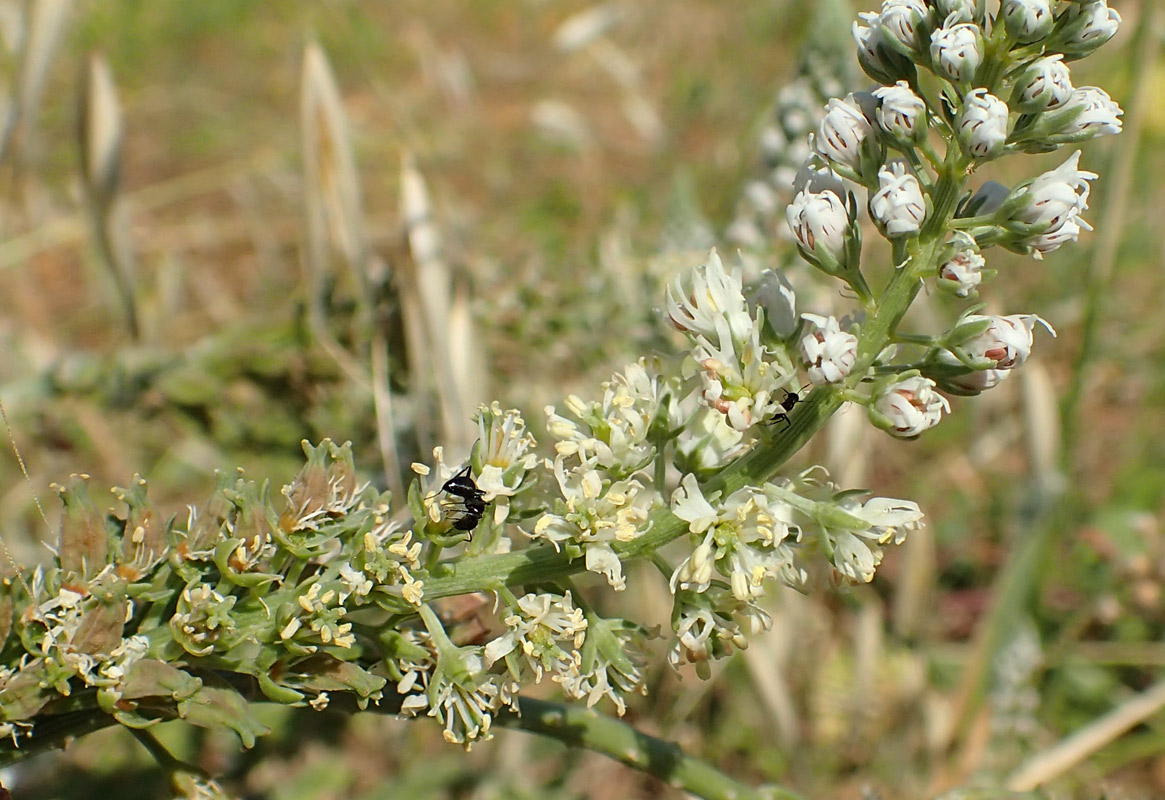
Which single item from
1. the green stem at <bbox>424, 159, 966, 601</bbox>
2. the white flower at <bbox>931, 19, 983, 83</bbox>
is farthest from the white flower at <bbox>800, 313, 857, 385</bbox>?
the white flower at <bbox>931, 19, 983, 83</bbox>

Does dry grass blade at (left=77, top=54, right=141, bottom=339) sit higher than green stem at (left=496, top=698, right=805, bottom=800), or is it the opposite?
dry grass blade at (left=77, top=54, right=141, bottom=339)

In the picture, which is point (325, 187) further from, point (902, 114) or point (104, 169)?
point (902, 114)

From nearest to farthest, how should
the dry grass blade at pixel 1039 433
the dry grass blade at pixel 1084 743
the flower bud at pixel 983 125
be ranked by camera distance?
the flower bud at pixel 983 125, the dry grass blade at pixel 1084 743, the dry grass blade at pixel 1039 433

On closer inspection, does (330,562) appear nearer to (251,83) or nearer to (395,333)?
(395,333)

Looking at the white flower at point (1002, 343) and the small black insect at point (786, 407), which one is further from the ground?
the white flower at point (1002, 343)

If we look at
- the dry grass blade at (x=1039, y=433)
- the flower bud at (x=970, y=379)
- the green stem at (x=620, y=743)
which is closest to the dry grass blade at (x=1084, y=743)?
the dry grass blade at (x=1039, y=433)

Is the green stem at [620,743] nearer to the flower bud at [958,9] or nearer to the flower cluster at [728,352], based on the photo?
the flower cluster at [728,352]

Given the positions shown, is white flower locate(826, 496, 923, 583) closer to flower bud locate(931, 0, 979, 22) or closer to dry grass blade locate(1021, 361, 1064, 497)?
flower bud locate(931, 0, 979, 22)
